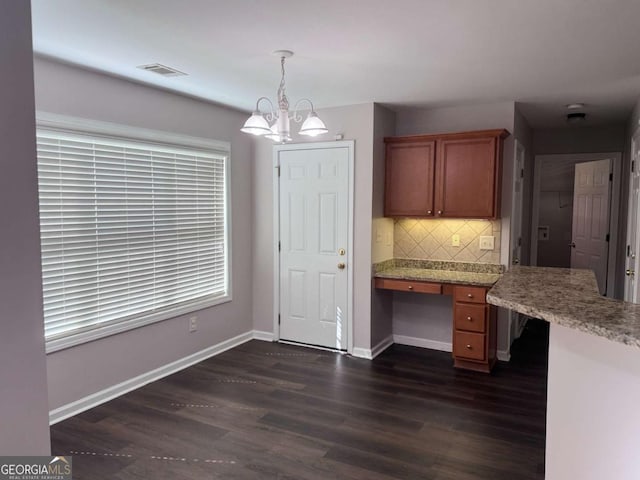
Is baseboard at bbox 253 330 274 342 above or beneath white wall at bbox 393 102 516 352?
beneath

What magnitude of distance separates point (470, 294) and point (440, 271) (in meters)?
0.58

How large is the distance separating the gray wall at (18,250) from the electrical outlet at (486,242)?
3804mm

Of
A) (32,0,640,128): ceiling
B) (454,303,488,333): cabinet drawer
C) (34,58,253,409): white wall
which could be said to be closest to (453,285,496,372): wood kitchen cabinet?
(454,303,488,333): cabinet drawer

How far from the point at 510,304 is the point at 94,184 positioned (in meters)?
2.92

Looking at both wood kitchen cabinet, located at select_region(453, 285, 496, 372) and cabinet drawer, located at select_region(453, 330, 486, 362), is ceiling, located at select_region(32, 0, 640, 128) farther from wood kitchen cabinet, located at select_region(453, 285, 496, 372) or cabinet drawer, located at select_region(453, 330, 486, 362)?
cabinet drawer, located at select_region(453, 330, 486, 362)

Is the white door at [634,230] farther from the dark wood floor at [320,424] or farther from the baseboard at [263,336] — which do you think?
the baseboard at [263,336]

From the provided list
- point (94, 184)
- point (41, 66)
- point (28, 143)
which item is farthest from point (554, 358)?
point (41, 66)

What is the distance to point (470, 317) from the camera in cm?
412

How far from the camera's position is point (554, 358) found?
195cm

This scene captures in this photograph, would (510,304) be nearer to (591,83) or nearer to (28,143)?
(28,143)

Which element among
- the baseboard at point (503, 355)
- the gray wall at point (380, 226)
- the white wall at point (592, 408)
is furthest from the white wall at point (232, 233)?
the white wall at point (592, 408)

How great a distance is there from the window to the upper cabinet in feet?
5.65

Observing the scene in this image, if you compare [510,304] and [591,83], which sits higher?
[591,83]

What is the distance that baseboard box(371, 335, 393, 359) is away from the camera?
4.61m
